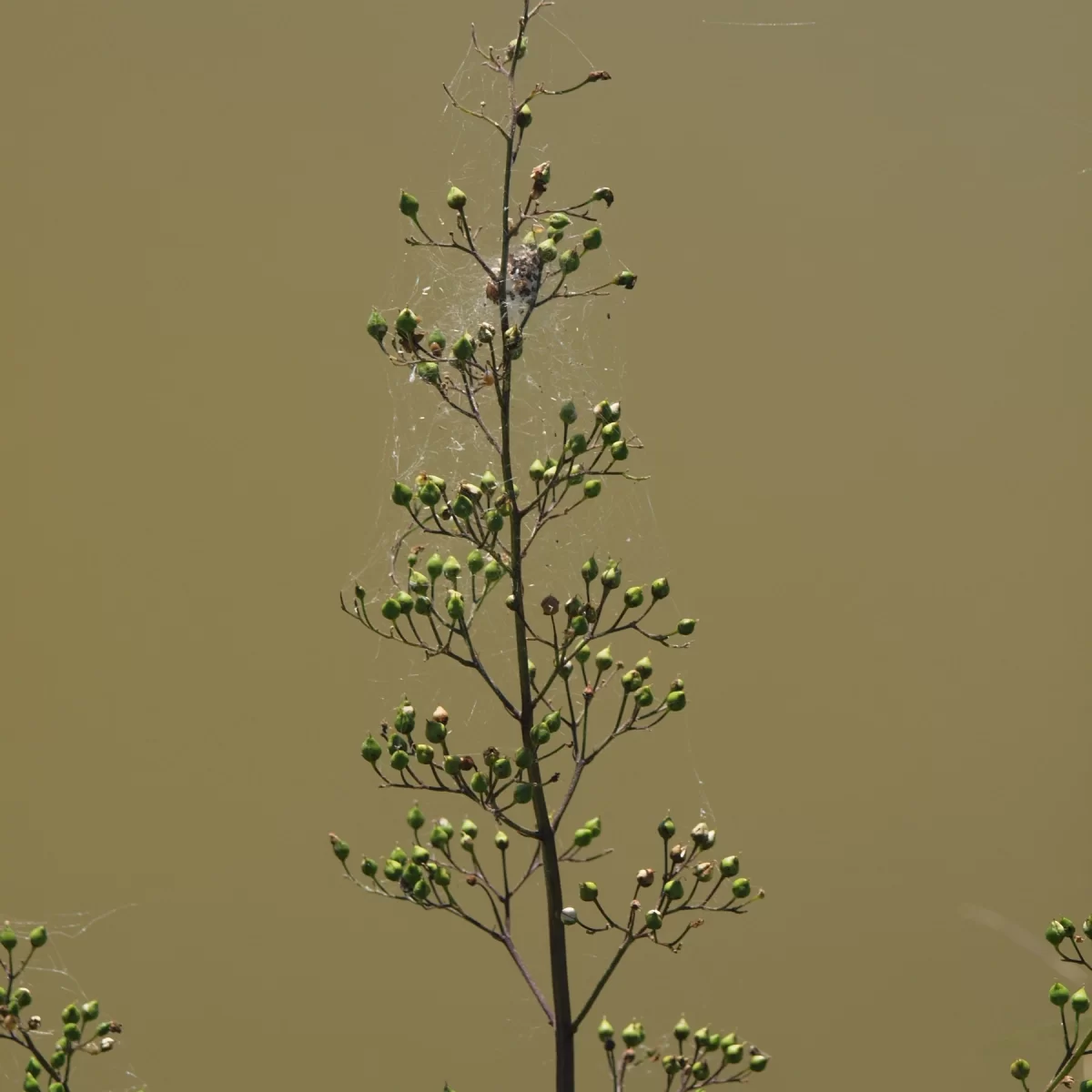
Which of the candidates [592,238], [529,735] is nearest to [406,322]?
[592,238]

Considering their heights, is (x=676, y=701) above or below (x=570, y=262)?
below

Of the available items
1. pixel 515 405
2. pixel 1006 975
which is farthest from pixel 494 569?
pixel 1006 975

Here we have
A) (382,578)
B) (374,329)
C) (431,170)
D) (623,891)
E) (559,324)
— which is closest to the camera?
(374,329)

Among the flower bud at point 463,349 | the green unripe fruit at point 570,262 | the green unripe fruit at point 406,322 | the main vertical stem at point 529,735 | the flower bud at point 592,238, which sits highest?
the flower bud at point 592,238

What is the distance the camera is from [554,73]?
5.08ft

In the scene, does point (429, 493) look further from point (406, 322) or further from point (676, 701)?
point (676, 701)

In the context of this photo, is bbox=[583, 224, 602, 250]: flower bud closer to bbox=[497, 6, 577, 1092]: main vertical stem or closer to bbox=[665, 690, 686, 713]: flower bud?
bbox=[497, 6, 577, 1092]: main vertical stem

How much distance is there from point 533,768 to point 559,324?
433 millimetres

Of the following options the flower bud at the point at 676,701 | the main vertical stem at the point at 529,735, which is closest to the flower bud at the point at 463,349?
the main vertical stem at the point at 529,735

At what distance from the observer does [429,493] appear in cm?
80

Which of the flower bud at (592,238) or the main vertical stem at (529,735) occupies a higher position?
the flower bud at (592,238)

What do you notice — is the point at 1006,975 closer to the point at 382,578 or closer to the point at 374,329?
the point at 382,578

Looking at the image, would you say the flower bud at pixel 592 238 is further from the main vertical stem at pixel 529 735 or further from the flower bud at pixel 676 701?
the flower bud at pixel 676 701

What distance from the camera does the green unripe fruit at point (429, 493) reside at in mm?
803
